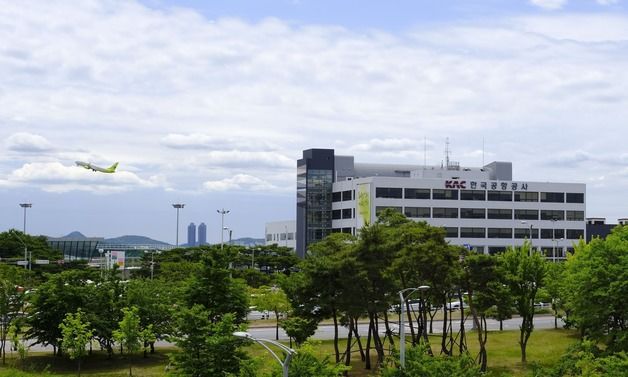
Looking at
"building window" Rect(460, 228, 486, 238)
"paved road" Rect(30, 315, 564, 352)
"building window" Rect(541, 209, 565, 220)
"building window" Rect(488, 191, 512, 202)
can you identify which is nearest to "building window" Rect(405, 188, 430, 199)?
"building window" Rect(460, 228, 486, 238)

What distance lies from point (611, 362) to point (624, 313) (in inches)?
461

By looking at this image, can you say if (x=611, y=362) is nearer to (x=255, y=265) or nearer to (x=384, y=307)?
(x=384, y=307)

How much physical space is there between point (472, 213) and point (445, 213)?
5.18 metres

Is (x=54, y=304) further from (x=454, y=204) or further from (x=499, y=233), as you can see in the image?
(x=499, y=233)

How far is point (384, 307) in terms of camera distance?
49.5m

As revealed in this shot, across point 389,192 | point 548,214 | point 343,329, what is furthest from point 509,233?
point 343,329

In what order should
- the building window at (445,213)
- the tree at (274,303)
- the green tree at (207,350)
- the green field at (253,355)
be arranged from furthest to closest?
1. the building window at (445,213)
2. the tree at (274,303)
3. the green field at (253,355)
4. the green tree at (207,350)

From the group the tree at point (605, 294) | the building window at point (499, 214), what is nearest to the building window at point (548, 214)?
the building window at point (499, 214)

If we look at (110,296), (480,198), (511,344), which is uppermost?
(480,198)

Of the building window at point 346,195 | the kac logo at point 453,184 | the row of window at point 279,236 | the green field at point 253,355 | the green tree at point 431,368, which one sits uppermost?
the kac logo at point 453,184

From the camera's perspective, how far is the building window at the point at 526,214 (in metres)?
134

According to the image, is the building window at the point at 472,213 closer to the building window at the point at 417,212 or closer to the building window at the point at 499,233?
the building window at the point at 499,233

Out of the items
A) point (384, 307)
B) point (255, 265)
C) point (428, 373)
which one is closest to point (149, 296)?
point (384, 307)

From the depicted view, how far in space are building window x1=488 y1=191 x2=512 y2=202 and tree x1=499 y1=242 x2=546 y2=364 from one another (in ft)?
245
